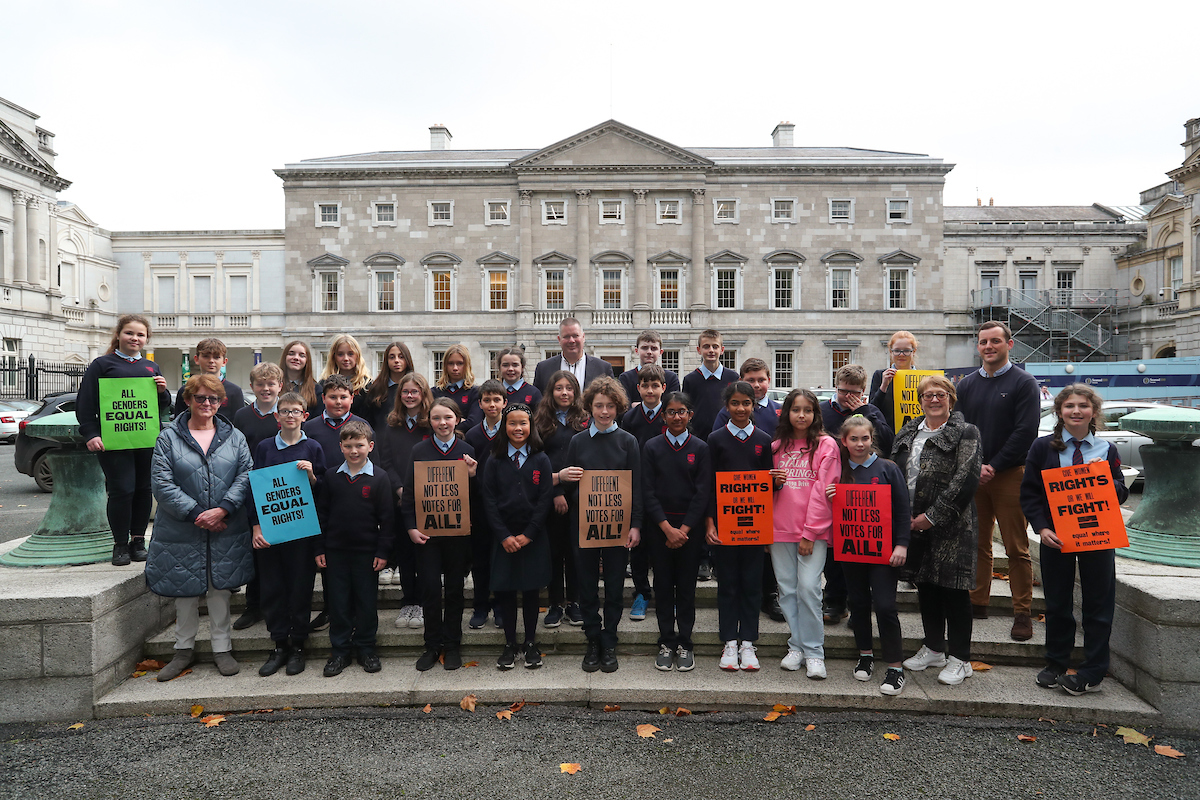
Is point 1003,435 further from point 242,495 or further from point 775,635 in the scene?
point 242,495

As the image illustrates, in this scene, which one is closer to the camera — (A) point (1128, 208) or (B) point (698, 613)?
(B) point (698, 613)

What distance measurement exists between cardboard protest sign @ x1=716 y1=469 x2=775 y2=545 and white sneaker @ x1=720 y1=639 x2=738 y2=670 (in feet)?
2.47

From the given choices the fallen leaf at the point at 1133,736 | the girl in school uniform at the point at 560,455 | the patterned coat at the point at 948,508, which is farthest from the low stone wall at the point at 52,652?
the fallen leaf at the point at 1133,736

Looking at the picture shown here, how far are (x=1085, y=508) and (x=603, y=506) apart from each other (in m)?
3.22

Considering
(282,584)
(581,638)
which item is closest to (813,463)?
(581,638)

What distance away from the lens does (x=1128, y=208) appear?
49719 millimetres

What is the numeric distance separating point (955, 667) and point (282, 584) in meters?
4.88

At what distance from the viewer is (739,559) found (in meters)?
4.86

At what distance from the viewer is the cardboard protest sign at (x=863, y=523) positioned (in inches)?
175

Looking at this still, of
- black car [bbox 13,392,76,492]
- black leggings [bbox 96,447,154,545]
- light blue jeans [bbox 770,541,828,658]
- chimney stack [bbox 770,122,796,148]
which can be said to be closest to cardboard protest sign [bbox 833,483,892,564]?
light blue jeans [bbox 770,541,828,658]

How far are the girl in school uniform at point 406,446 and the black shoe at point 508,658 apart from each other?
31.6 inches

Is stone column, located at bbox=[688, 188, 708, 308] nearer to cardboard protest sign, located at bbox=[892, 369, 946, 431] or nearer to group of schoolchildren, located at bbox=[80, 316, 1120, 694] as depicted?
cardboard protest sign, located at bbox=[892, 369, 946, 431]

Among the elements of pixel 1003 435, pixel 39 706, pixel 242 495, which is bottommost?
pixel 39 706

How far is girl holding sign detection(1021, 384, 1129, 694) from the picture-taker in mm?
4336
